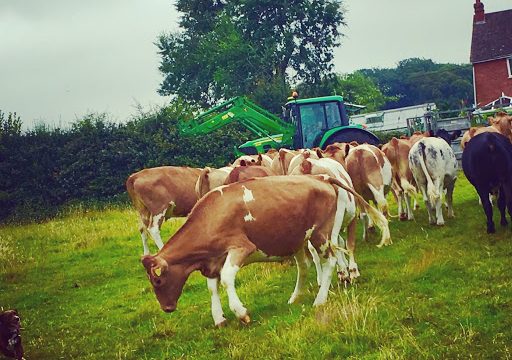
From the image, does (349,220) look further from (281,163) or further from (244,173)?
(281,163)

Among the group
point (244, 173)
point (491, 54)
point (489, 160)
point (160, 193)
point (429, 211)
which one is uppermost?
point (491, 54)

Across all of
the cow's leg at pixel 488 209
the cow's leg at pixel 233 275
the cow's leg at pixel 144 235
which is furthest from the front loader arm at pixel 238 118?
the cow's leg at pixel 233 275

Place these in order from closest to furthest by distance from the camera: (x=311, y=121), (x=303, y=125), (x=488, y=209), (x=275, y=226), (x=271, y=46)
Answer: (x=275, y=226) < (x=488, y=209) < (x=303, y=125) < (x=311, y=121) < (x=271, y=46)

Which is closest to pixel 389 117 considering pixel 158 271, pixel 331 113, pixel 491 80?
pixel 491 80

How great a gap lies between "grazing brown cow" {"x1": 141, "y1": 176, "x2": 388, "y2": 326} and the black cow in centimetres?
406

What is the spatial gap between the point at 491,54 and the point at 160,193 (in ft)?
122

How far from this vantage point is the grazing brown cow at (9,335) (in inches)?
268

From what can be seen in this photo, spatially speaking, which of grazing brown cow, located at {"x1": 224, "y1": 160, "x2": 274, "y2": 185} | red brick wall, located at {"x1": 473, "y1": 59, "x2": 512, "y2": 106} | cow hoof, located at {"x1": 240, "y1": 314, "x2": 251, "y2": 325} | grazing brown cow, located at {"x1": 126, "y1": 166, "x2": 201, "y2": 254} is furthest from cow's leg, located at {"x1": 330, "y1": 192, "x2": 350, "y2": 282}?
red brick wall, located at {"x1": 473, "y1": 59, "x2": 512, "y2": 106}

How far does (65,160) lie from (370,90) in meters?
58.6

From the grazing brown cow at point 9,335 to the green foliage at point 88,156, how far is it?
18.6 metres

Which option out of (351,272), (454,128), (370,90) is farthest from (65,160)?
(370,90)

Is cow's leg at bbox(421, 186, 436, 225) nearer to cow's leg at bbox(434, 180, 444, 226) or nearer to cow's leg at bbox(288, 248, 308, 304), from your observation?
cow's leg at bbox(434, 180, 444, 226)

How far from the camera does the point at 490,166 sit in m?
10.1

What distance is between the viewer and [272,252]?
7.18 m
